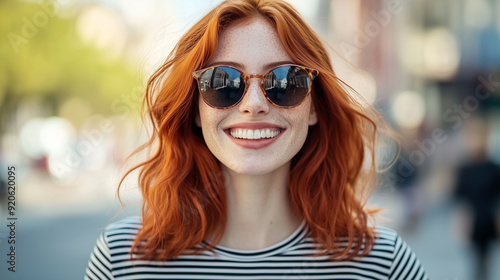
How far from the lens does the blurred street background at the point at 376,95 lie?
7887 mm

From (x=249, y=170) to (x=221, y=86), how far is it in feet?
1.20

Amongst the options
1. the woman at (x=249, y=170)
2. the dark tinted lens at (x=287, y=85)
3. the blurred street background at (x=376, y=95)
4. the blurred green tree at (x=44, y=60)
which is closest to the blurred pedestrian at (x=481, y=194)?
the blurred street background at (x=376, y=95)

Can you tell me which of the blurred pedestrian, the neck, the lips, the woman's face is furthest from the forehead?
the blurred pedestrian

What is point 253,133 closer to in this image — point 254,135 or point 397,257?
Answer: point 254,135

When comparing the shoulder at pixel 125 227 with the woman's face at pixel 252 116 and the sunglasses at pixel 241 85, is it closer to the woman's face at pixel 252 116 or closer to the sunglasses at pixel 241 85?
the woman's face at pixel 252 116

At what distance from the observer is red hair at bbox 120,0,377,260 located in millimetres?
2098

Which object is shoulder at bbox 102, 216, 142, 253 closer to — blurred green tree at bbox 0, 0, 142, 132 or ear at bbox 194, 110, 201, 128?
ear at bbox 194, 110, 201, 128

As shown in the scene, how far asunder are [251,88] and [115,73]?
25.3m

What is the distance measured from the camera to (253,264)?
2.08 m

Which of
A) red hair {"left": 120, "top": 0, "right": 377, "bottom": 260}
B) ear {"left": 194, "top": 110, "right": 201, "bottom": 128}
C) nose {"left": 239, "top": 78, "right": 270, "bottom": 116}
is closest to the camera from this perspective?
nose {"left": 239, "top": 78, "right": 270, "bottom": 116}

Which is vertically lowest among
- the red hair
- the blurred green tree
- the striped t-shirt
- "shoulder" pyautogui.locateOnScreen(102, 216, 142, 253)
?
the striped t-shirt

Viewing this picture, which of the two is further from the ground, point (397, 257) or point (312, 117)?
point (312, 117)

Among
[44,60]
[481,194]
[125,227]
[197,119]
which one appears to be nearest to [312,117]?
[197,119]

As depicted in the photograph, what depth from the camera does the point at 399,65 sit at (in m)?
25.6
